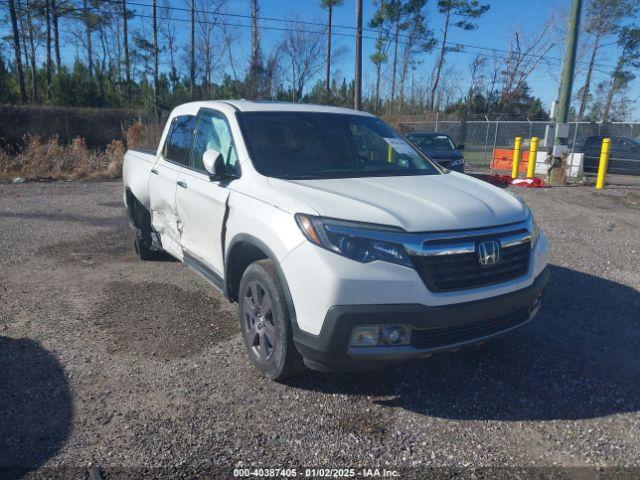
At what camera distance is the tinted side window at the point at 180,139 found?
15.5 ft

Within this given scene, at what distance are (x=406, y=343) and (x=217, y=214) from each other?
178cm

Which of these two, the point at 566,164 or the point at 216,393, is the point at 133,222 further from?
the point at 566,164

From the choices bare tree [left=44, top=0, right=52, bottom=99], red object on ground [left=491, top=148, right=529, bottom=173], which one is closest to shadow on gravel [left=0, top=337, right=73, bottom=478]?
red object on ground [left=491, top=148, right=529, bottom=173]

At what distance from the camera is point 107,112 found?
26.8 m

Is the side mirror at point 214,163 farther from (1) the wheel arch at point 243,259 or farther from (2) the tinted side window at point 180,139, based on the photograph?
(2) the tinted side window at point 180,139

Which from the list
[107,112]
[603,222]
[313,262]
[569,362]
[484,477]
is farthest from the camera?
[107,112]

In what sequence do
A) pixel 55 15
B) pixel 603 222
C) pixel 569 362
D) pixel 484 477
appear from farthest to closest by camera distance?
pixel 55 15
pixel 603 222
pixel 569 362
pixel 484 477

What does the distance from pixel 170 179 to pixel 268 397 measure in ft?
8.04

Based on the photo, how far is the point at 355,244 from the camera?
2773mm

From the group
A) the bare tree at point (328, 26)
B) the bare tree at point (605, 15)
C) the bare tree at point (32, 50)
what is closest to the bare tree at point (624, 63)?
the bare tree at point (605, 15)

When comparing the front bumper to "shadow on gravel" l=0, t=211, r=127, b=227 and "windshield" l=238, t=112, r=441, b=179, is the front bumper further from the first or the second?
"shadow on gravel" l=0, t=211, r=127, b=227

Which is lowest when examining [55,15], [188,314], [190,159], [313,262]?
[188,314]

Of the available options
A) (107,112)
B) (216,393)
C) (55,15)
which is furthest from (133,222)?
(55,15)

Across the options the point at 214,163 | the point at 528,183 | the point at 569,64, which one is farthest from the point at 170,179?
the point at 569,64
